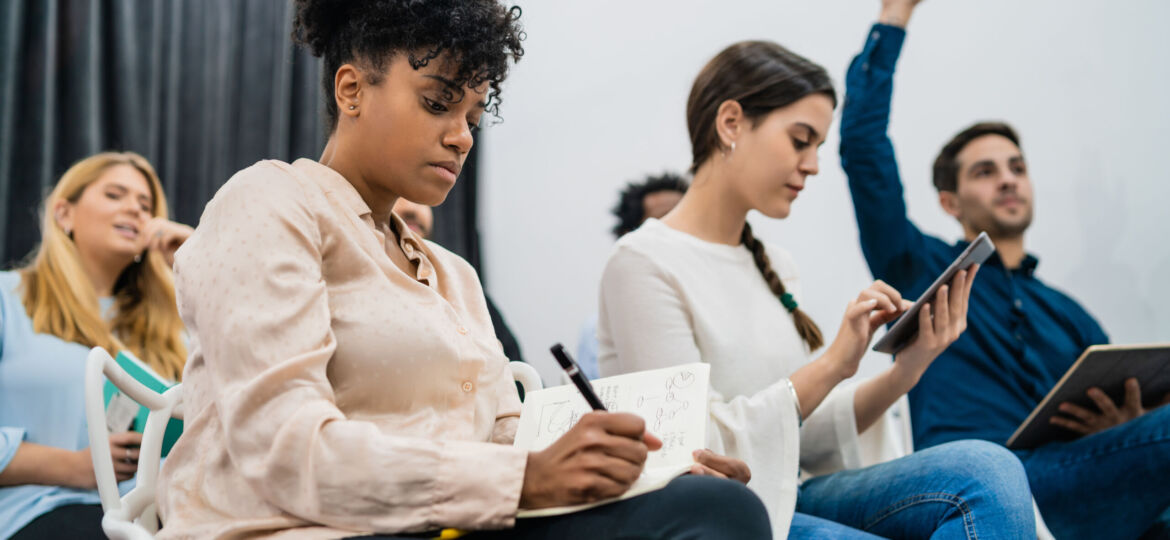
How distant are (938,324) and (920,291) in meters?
0.62

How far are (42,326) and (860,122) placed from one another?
1.51 m

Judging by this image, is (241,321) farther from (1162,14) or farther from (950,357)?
(1162,14)

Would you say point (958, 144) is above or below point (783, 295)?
above

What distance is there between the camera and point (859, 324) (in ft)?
3.89

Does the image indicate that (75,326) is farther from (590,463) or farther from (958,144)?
(958,144)

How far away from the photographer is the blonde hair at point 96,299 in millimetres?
1612

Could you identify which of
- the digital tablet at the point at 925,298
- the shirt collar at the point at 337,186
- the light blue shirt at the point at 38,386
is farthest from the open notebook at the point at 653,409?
the light blue shirt at the point at 38,386

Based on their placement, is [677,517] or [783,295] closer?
[677,517]

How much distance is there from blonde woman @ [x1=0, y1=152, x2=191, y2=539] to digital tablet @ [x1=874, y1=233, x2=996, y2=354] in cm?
106

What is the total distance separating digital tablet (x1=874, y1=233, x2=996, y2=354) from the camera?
3.65 ft

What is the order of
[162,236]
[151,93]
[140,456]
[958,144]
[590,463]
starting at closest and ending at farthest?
[590,463] → [140,456] → [162,236] → [958,144] → [151,93]

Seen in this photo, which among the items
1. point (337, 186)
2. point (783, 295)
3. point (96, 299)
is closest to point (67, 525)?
point (96, 299)

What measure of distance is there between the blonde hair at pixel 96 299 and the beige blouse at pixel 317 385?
1.02 meters

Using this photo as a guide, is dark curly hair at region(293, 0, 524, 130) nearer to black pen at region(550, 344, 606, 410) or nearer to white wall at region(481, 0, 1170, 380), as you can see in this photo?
black pen at region(550, 344, 606, 410)
